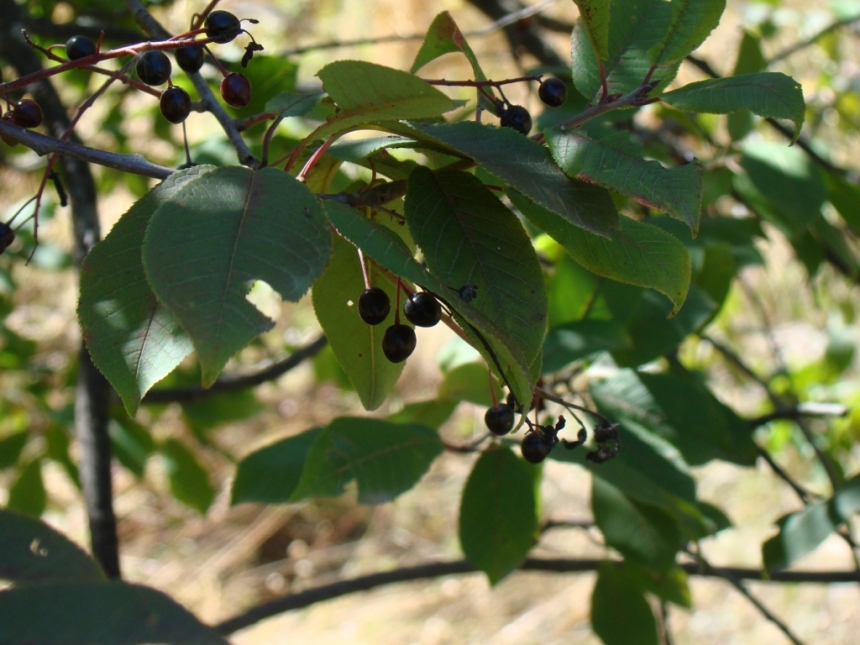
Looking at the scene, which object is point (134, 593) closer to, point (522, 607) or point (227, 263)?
point (227, 263)

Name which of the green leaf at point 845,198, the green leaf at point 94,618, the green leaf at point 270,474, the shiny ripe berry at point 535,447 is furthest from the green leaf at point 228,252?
the green leaf at point 845,198

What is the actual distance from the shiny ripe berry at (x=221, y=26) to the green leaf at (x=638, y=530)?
2.39 ft

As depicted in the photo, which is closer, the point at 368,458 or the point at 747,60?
the point at 368,458

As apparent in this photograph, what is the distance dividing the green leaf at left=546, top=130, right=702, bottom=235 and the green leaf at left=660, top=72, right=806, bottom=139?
51 mm

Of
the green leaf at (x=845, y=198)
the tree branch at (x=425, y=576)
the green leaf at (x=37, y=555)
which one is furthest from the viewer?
the green leaf at (x=845, y=198)

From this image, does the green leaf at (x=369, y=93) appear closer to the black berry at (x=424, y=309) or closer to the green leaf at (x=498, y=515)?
the black berry at (x=424, y=309)

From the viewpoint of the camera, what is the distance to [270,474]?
3.40 ft

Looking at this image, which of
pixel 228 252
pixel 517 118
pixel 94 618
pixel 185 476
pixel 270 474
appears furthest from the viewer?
pixel 185 476

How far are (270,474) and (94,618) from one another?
28.0 inches

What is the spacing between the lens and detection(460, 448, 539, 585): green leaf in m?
1.03

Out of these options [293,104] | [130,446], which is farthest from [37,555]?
[130,446]

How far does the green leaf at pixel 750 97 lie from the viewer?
546 mm

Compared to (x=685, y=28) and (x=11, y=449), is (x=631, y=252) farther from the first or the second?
(x=11, y=449)

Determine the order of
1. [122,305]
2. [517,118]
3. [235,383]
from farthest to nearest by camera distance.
→ [235,383]
[517,118]
[122,305]
